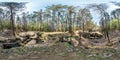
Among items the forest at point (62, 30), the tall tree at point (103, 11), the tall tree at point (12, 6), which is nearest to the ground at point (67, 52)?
the forest at point (62, 30)

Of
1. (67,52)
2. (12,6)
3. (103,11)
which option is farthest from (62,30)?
(12,6)

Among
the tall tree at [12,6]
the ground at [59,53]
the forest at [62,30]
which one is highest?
the tall tree at [12,6]

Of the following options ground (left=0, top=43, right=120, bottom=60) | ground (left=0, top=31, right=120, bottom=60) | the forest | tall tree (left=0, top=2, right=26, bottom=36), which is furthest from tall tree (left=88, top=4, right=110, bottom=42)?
tall tree (left=0, top=2, right=26, bottom=36)

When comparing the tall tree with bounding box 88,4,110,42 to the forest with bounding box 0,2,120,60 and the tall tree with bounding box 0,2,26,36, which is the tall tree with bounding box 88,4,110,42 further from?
the tall tree with bounding box 0,2,26,36

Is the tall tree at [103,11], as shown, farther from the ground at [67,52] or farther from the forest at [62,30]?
the ground at [67,52]

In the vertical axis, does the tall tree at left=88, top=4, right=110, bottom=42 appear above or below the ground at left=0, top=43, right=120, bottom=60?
above

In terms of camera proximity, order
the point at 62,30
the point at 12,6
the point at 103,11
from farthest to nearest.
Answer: the point at 103,11
the point at 62,30
the point at 12,6

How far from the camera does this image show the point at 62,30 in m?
9.80

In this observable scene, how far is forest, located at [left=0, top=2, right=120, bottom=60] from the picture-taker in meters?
9.58

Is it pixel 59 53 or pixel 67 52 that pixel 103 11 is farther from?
pixel 59 53

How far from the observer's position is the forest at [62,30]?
31.4 ft

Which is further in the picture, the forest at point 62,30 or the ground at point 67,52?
the forest at point 62,30

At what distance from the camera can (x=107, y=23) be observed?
32.0 ft

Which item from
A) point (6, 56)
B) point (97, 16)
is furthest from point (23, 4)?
point (97, 16)
